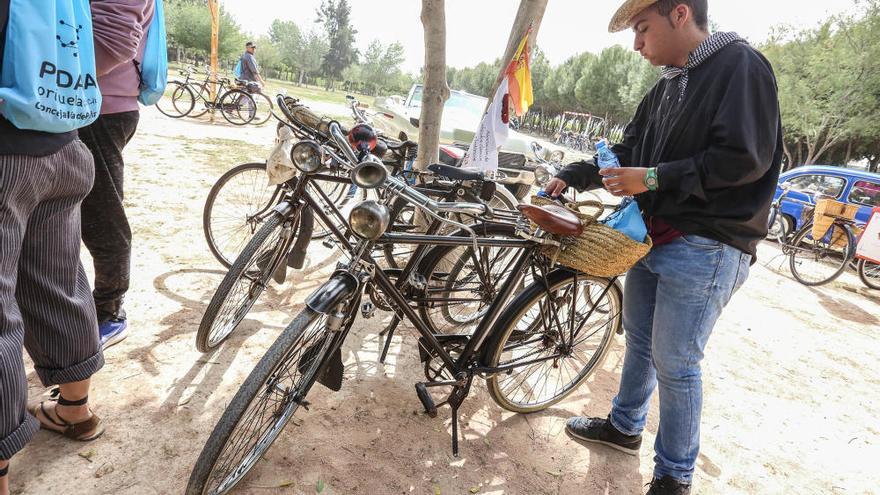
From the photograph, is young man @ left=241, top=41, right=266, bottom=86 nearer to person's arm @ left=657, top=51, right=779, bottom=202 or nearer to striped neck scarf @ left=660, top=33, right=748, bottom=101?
striped neck scarf @ left=660, top=33, right=748, bottom=101

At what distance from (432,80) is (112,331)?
301 cm

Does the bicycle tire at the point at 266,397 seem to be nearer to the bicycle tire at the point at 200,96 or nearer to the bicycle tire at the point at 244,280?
the bicycle tire at the point at 244,280

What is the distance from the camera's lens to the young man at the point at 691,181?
162 centimetres

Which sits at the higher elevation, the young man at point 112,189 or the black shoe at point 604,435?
the young man at point 112,189

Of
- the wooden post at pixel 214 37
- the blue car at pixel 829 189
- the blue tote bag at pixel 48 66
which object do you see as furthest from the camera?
the wooden post at pixel 214 37

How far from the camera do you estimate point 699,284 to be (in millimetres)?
1855

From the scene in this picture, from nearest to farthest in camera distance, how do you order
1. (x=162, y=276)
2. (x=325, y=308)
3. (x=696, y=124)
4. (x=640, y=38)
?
(x=325, y=308) → (x=696, y=124) → (x=640, y=38) → (x=162, y=276)

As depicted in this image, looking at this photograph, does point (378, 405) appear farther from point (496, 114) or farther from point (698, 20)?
point (496, 114)

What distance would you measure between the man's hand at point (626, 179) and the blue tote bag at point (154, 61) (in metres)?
2.05

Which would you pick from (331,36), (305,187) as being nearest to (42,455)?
(305,187)

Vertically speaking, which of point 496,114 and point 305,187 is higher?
point 496,114

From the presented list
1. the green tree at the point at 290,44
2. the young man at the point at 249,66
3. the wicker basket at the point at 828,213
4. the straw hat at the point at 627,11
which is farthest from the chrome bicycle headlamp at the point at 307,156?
the green tree at the point at 290,44

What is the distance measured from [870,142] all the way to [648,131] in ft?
91.3

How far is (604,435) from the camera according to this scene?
258cm
